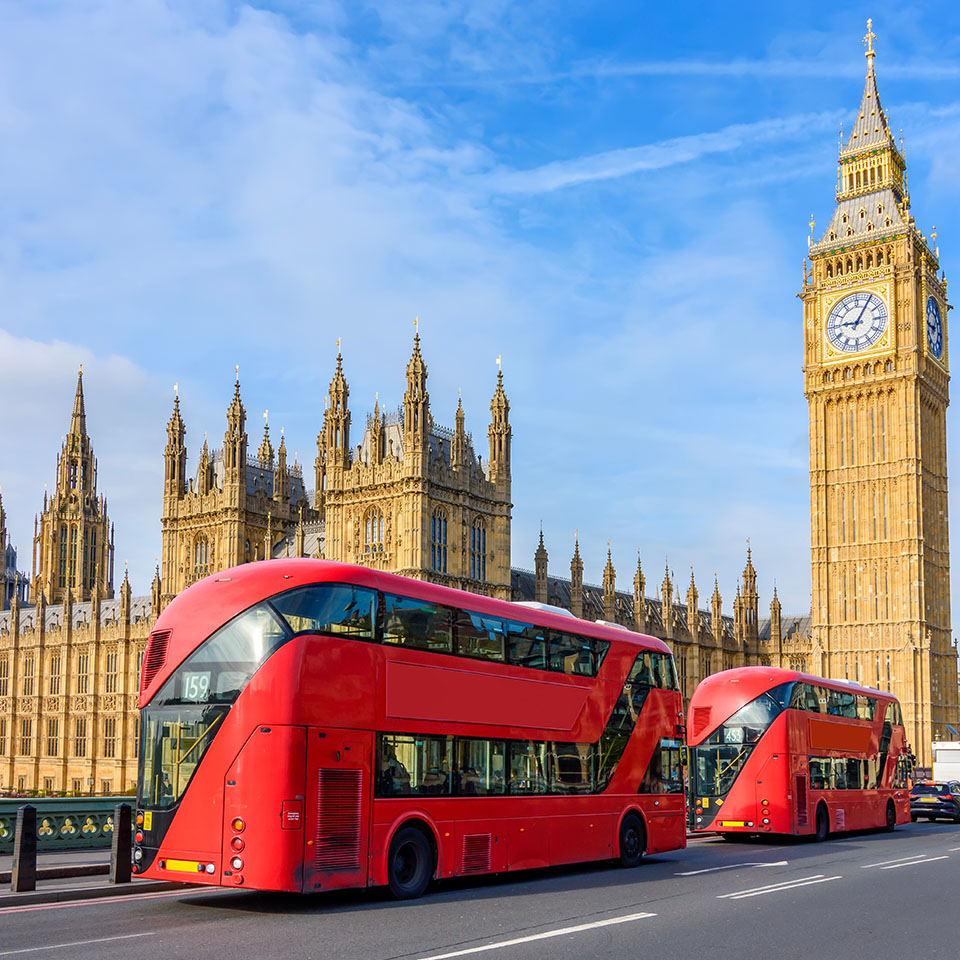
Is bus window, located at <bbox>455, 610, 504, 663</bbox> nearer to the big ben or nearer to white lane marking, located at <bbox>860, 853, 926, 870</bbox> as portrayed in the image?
white lane marking, located at <bbox>860, 853, 926, 870</bbox>

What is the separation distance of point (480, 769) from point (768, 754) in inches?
477

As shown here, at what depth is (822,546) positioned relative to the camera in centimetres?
9031

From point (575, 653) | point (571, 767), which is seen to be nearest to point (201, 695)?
point (575, 653)

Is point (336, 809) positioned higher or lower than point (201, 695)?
Result: lower

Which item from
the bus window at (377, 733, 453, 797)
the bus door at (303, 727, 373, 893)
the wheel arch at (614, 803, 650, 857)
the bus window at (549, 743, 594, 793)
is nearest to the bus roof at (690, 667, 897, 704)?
the wheel arch at (614, 803, 650, 857)

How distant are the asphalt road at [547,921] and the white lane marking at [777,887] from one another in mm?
63

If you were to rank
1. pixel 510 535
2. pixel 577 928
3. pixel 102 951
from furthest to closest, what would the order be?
pixel 510 535 < pixel 577 928 < pixel 102 951

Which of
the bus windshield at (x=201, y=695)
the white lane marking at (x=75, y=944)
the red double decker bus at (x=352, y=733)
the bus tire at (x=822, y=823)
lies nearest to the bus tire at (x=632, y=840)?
the red double decker bus at (x=352, y=733)

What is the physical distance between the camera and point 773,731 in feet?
98.2

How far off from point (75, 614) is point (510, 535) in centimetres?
4559

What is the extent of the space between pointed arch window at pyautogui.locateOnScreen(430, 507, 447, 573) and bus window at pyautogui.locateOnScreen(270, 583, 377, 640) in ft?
146

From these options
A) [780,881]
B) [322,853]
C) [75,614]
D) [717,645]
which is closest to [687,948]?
[322,853]

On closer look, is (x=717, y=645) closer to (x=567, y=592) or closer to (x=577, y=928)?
(x=567, y=592)

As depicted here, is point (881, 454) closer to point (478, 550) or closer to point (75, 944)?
point (478, 550)
